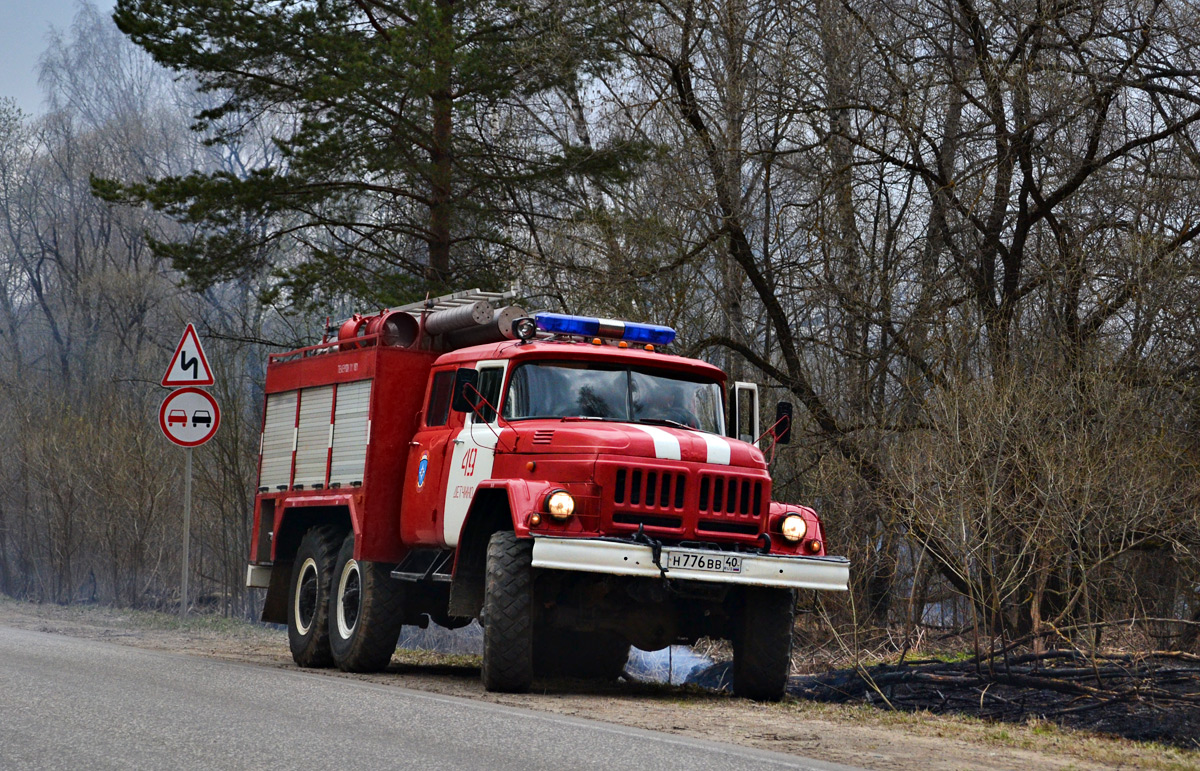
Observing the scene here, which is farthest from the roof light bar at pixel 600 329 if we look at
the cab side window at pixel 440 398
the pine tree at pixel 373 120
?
the pine tree at pixel 373 120

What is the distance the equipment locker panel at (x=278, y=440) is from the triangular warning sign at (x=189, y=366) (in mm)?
946

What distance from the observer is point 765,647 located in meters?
10.9

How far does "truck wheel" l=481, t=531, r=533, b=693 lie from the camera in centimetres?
1002

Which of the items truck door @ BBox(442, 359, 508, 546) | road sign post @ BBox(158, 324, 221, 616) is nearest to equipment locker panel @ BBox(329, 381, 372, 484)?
truck door @ BBox(442, 359, 508, 546)

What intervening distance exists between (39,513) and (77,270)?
15.8 metres

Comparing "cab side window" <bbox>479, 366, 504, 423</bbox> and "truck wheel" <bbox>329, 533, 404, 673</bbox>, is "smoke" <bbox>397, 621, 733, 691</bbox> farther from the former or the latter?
"cab side window" <bbox>479, 366, 504, 423</bbox>

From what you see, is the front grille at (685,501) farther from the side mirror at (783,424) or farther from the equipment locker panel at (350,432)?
the equipment locker panel at (350,432)

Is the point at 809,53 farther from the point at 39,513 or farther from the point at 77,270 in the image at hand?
the point at 77,270

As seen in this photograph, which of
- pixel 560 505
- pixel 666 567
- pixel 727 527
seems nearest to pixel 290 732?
pixel 560 505

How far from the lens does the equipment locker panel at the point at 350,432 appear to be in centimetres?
1309

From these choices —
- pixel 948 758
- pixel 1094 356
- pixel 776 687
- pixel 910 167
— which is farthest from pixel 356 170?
pixel 948 758

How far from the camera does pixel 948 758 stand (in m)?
7.40

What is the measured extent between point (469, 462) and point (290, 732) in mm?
4656

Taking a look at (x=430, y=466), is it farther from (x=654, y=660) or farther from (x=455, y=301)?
(x=654, y=660)
